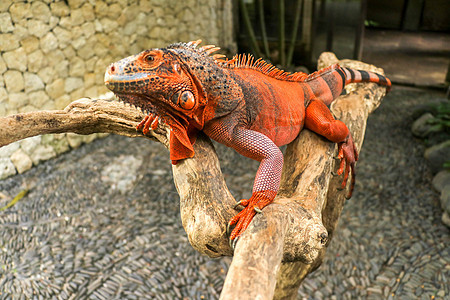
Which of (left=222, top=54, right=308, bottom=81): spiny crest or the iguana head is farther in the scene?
(left=222, top=54, right=308, bottom=81): spiny crest

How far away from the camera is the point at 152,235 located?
3.89 meters

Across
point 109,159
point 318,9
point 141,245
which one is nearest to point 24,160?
point 109,159

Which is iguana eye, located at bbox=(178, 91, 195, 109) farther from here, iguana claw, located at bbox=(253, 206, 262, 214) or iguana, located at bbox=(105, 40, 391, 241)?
iguana claw, located at bbox=(253, 206, 262, 214)

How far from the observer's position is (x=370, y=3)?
12.2 meters

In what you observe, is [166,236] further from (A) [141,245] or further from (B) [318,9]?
(B) [318,9]

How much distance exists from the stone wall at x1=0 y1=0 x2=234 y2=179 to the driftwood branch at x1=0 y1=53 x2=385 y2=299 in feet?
8.49

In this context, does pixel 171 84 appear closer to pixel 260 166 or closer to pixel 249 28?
pixel 260 166

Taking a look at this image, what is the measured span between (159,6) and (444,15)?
948 cm

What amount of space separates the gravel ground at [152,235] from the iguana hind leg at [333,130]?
1.53 metres

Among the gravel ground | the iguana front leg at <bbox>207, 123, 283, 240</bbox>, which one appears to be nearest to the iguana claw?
the iguana front leg at <bbox>207, 123, 283, 240</bbox>

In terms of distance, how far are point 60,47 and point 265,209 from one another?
4.13m

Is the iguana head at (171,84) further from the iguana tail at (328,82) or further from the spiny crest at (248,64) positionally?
the iguana tail at (328,82)

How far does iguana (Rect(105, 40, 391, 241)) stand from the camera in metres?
1.70

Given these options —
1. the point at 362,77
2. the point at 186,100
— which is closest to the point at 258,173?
the point at 186,100
